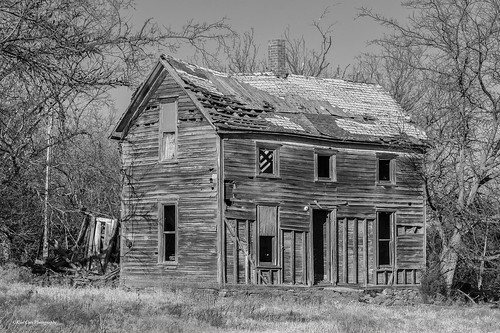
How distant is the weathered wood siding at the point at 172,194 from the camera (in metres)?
26.0

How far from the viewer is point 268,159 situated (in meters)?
27.3

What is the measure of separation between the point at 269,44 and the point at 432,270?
11.0 meters

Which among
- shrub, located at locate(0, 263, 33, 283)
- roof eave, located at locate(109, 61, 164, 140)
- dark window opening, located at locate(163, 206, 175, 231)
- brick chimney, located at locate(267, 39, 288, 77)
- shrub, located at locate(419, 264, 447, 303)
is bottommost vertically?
shrub, located at locate(419, 264, 447, 303)

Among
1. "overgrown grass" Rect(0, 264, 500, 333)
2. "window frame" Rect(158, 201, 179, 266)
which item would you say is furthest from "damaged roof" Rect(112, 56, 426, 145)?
"overgrown grass" Rect(0, 264, 500, 333)

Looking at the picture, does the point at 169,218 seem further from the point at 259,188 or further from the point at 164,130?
the point at 259,188

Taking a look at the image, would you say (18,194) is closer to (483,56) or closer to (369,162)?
(369,162)

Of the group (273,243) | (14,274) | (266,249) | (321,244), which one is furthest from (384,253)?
(14,274)

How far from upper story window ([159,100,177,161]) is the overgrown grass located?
6.87 meters

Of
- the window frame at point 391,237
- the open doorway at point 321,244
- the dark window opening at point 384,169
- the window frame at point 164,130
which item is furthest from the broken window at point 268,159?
the dark window opening at point 384,169

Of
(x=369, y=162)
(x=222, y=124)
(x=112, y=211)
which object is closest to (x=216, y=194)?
(x=222, y=124)

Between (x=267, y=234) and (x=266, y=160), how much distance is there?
2378 mm

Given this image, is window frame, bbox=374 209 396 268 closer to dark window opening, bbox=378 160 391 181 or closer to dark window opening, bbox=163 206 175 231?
dark window opening, bbox=378 160 391 181

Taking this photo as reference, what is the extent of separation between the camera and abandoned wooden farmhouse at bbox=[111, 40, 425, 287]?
2608cm

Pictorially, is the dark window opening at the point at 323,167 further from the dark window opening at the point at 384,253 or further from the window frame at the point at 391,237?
the dark window opening at the point at 384,253
